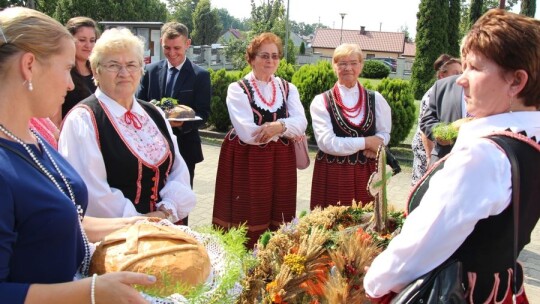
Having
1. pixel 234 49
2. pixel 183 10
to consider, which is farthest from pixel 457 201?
pixel 183 10

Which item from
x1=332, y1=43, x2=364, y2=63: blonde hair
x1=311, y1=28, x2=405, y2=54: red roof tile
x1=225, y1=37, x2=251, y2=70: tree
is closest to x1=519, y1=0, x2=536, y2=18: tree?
x1=225, y1=37, x2=251, y2=70: tree

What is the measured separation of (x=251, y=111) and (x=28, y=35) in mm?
2854

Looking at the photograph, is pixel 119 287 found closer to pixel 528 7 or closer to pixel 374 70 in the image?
pixel 528 7

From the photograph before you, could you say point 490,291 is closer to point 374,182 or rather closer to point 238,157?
point 374,182

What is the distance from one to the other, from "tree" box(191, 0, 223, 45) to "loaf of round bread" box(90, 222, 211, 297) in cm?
5024

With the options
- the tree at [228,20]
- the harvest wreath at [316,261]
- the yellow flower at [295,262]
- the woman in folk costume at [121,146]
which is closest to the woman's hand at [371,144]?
the harvest wreath at [316,261]

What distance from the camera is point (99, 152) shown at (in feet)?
8.19

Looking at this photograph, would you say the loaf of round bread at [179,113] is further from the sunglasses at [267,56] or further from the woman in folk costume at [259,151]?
the sunglasses at [267,56]

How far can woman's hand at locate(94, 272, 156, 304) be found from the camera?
135 cm

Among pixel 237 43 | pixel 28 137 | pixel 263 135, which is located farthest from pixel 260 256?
pixel 237 43

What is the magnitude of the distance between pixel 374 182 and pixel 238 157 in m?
2.03

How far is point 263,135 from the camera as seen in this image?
412 cm

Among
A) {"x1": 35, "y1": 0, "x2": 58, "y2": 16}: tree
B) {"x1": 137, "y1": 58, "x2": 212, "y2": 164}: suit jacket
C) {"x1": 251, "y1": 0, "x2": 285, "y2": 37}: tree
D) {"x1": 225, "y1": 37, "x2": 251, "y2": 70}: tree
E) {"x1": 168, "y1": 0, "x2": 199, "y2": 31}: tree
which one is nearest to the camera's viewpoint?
{"x1": 137, "y1": 58, "x2": 212, "y2": 164}: suit jacket

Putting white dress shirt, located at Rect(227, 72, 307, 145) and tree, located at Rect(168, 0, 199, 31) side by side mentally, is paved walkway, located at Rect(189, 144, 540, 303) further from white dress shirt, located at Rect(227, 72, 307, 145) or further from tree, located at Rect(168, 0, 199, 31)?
tree, located at Rect(168, 0, 199, 31)
